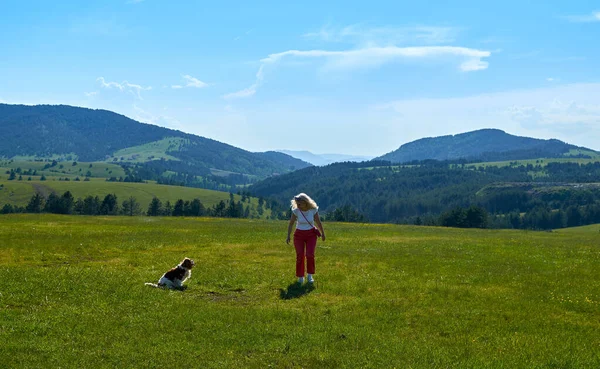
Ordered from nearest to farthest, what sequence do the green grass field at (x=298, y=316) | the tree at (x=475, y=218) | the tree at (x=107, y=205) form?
1. the green grass field at (x=298, y=316)
2. the tree at (x=475, y=218)
3. the tree at (x=107, y=205)

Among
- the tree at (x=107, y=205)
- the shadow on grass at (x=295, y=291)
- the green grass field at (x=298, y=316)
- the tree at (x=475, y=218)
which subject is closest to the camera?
the green grass field at (x=298, y=316)

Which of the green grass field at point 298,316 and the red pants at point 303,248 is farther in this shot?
the red pants at point 303,248

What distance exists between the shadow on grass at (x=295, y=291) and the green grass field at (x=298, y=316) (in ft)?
0.18

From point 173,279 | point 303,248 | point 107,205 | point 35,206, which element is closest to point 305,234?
point 303,248

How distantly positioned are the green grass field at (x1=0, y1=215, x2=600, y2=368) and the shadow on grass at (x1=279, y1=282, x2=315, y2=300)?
0.18 feet

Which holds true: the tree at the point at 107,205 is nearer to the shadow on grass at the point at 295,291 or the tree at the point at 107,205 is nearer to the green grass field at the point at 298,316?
the green grass field at the point at 298,316

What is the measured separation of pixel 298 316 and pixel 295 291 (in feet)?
12.1

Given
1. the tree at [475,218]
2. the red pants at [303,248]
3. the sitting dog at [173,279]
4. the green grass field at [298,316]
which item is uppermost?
the red pants at [303,248]

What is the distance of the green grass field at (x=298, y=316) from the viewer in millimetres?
10648

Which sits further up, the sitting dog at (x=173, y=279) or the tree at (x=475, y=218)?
the sitting dog at (x=173, y=279)

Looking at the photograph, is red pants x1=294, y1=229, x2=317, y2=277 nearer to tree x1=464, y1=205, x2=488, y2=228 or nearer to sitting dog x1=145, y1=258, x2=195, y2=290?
sitting dog x1=145, y1=258, x2=195, y2=290

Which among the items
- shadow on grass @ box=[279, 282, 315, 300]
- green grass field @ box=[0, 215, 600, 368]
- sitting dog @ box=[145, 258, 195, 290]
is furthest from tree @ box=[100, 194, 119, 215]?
shadow on grass @ box=[279, 282, 315, 300]

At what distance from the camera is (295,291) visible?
694 inches

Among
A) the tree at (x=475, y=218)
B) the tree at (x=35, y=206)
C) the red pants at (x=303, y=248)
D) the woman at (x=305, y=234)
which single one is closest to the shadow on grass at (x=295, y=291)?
the woman at (x=305, y=234)
